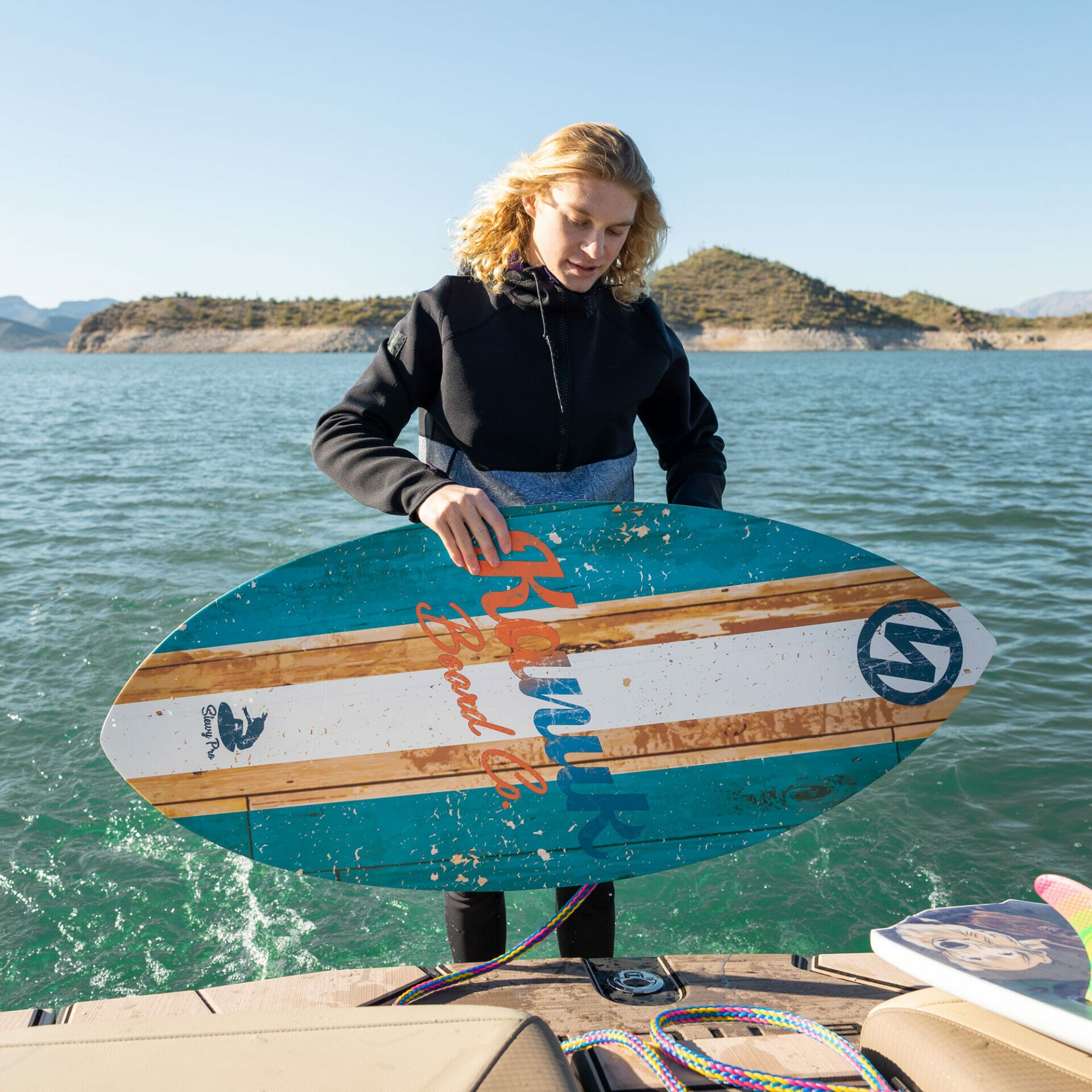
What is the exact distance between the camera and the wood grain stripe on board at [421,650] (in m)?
1.92

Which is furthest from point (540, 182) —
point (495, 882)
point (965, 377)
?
point (965, 377)

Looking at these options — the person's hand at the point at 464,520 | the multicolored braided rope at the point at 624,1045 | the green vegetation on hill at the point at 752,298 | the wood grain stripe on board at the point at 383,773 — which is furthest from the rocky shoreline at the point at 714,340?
the multicolored braided rope at the point at 624,1045

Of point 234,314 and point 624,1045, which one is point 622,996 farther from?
point 234,314

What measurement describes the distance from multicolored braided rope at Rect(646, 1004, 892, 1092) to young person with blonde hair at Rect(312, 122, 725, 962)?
55cm

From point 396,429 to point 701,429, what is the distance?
2.43 ft

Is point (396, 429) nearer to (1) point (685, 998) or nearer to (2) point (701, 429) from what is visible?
(2) point (701, 429)

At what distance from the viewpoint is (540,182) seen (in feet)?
5.59

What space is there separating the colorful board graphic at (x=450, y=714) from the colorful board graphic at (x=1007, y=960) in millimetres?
675

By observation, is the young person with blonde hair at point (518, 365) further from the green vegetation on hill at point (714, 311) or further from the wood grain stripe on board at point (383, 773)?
the green vegetation on hill at point (714, 311)

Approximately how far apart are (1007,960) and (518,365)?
130 cm

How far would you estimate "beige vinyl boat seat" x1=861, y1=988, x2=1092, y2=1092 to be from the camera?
104 centimetres

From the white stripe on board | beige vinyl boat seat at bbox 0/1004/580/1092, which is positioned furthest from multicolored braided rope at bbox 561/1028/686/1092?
the white stripe on board

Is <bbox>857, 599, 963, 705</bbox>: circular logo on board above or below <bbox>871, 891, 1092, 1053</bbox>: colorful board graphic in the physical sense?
above

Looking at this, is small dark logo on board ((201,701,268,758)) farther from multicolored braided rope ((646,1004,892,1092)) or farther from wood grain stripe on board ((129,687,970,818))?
multicolored braided rope ((646,1004,892,1092))
